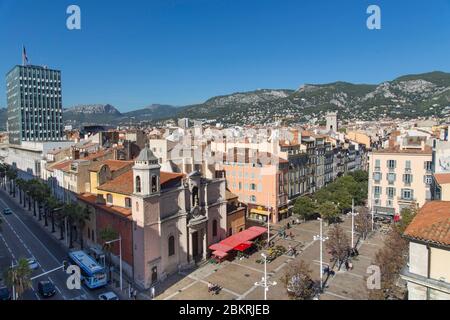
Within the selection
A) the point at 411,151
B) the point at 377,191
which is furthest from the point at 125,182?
the point at 411,151

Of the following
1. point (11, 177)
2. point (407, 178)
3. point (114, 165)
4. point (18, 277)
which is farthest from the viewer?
point (11, 177)

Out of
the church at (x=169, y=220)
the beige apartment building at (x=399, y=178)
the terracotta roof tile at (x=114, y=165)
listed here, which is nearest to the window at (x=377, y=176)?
the beige apartment building at (x=399, y=178)

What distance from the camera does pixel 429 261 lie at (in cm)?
1894

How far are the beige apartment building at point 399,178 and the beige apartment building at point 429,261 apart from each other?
46.0 metres

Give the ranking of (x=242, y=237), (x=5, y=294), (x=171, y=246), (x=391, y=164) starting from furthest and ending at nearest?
(x=391, y=164)
(x=242, y=237)
(x=171, y=246)
(x=5, y=294)

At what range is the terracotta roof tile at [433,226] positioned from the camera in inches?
728

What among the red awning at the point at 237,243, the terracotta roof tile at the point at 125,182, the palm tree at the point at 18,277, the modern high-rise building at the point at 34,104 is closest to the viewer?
the palm tree at the point at 18,277

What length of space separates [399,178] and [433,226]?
49076 mm

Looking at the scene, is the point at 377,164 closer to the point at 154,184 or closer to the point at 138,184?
the point at 154,184

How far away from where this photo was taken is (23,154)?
108 meters

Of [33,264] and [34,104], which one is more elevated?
[34,104]

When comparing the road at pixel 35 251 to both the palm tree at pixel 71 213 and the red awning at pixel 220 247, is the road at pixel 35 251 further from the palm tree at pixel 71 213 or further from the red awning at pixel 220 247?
the red awning at pixel 220 247
